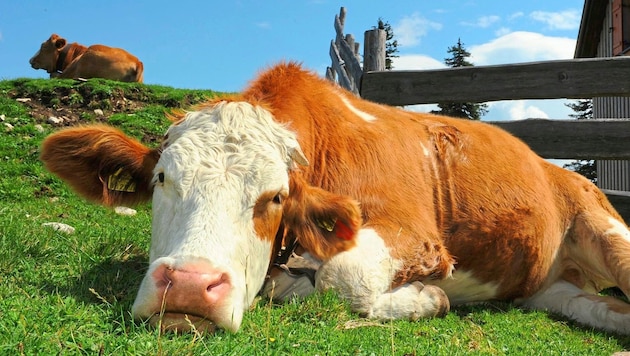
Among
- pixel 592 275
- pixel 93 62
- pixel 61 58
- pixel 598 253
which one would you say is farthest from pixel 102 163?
pixel 61 58

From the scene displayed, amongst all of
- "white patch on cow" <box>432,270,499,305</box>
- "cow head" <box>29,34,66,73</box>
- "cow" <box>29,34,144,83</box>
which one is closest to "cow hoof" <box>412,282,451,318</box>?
"white patch on cow" <box>432,270,499,305</box>

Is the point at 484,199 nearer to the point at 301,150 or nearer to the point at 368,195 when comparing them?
the point at 368,195

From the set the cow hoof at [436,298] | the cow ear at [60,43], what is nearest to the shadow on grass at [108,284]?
the cow hoof at [436,298]

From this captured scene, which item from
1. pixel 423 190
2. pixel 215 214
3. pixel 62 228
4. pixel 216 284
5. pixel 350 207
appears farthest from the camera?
pixel 62 228

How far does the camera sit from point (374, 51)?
8977 millimetres

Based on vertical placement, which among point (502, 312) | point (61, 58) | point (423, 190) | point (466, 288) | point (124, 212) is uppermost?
point (61, 58)

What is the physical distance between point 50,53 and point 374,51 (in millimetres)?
19519

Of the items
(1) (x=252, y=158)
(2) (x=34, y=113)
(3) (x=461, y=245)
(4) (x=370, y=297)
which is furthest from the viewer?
(2) (x=34, y=113)

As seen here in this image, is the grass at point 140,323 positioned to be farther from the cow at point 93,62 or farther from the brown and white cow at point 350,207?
the cow at point 93,62

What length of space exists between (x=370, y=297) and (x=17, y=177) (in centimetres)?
783

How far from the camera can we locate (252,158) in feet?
12.1

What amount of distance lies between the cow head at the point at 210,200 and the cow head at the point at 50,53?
22.3 metres

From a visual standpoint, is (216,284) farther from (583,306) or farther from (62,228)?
(583,306)

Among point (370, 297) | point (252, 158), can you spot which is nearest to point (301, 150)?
point (252, 158)
